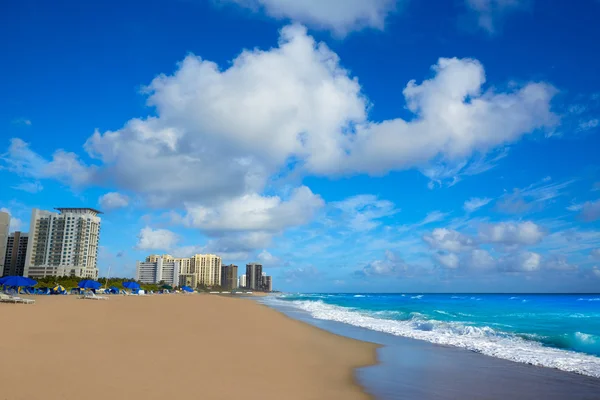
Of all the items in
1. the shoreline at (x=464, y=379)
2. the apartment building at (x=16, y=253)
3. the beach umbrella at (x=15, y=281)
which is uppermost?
the apartment building at (x=16, y=253)

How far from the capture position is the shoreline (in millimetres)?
7801

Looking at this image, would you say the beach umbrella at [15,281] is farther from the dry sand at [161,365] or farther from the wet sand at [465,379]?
the wet sand at [465,379]

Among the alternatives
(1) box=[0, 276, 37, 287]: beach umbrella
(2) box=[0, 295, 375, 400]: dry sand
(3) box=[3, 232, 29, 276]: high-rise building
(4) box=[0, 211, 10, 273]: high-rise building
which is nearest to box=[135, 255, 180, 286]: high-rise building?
(3) box=[3, 232, 29, 276]: high-rise building

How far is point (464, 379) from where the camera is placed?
30.1 feet

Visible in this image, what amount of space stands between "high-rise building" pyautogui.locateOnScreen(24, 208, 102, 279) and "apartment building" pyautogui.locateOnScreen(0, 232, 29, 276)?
7.87 metres

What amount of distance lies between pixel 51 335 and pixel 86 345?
207cm

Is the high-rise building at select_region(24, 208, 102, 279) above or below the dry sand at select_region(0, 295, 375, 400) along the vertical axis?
above

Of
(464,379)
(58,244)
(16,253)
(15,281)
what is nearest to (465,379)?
(464,379)

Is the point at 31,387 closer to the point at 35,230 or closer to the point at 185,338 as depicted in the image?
the point at 185,338

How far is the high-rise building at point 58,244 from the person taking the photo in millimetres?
124250

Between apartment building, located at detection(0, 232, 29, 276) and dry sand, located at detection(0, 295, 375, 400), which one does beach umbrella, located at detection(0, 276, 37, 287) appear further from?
apartment building, located at detection(0, 232, 29, 276)

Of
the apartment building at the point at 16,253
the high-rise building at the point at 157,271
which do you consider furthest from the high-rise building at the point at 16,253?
the high-rise building at the point at 157,271

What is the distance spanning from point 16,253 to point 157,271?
66763 mm

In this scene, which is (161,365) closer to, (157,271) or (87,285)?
(87,285)
